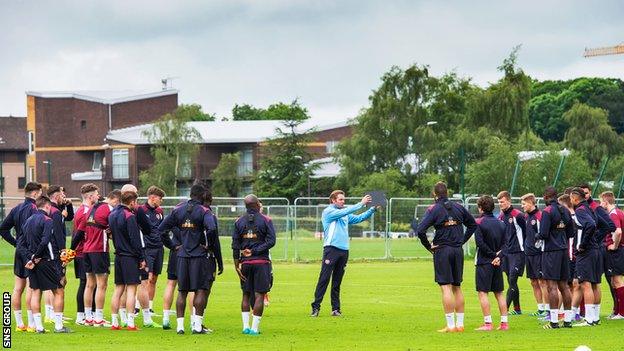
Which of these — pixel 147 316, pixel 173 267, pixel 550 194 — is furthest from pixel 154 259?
pixel 550 194

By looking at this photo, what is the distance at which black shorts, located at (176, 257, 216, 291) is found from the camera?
66.9ft

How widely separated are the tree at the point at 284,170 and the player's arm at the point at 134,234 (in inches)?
2981

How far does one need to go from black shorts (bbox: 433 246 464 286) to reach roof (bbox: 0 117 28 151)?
10993 centimetres

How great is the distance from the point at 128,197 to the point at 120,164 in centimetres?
8565

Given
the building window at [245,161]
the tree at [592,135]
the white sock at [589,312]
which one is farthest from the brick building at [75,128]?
the white sock at [589,312]

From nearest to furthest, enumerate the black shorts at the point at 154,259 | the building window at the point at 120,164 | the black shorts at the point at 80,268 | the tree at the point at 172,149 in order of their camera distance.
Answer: the black shorts at the point at 80,268 < the black shorts at the point at 154,259 < the tree at the point at 172,149 < the building window at the point at 120,164

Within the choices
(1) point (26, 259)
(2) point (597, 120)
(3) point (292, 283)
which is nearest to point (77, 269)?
(1) point (26, 259)

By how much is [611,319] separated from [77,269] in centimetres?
968

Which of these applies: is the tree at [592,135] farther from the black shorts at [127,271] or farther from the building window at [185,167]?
the black shorts at [127,271]

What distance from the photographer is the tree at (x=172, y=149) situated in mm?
95562

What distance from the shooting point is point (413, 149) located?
290ft

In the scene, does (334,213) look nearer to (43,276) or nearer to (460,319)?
(460,319)

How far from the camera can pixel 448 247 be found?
2066 cm

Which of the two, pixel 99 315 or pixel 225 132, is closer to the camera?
pixel 99 315
